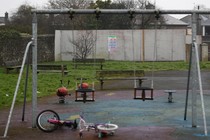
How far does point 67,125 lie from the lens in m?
9.59

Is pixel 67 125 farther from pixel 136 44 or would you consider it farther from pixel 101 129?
pixel 136 44

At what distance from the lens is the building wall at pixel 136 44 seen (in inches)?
1496

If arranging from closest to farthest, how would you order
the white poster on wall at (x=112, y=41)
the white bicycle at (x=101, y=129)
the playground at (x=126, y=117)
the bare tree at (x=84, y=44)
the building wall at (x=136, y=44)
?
the white bicycle at (x=101, y=129)
the playground at (x=126, y=117)
the bare tree at (x=84, y=44)
the white poster on wall at (x=112, y=41)
the building wall at (x=136, y=44)

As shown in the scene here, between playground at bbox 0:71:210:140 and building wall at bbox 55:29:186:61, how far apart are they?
21.4m

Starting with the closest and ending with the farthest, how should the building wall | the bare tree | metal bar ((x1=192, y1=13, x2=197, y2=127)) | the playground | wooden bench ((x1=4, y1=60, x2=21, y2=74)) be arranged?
the playground < metal bar ((x1=192, y1=13, x2=197, y2=127)) < wooden bench ((x1=4, y1=60, x2=21, y2=74)) < the bare tree < the building wall

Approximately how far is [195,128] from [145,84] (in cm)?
1045

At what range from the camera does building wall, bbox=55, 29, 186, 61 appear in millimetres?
38000

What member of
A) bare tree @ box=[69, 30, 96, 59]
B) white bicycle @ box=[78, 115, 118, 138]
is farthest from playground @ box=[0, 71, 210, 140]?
bare tree @ box=[69, 30, 96, 59]

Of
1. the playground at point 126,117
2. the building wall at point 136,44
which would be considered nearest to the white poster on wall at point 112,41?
the building wall at point 136,44

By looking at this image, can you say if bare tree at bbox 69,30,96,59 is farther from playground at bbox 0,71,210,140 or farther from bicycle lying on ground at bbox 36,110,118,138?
bicycle lying on ground at bbox 36,110,118,138

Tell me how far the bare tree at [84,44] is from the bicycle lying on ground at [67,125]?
23.5 meters

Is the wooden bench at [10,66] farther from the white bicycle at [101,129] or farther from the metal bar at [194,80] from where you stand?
the metal bar at [194,80]

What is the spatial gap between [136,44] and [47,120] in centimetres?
2922

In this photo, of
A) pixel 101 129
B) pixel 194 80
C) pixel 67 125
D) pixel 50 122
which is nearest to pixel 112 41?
pixel 194 80
